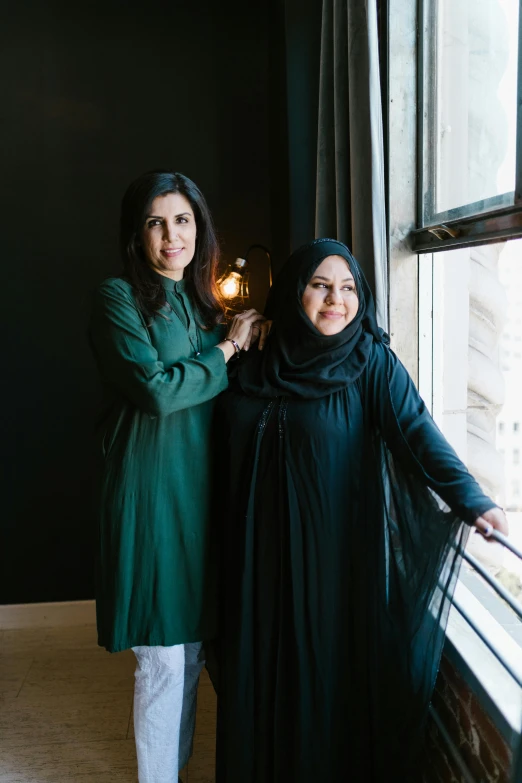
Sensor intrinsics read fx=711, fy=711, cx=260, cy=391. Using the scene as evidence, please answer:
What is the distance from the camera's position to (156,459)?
1778 millimetres

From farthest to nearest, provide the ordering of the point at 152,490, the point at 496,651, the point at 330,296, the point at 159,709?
the point at 159,709 → the point at 152,490 → the point at 330,296 → the point at 496,651

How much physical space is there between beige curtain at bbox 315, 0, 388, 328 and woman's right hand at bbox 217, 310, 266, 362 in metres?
0.33

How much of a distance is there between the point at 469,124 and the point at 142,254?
902 millimetres

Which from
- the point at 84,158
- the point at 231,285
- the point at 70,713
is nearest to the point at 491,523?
the point at 231,285

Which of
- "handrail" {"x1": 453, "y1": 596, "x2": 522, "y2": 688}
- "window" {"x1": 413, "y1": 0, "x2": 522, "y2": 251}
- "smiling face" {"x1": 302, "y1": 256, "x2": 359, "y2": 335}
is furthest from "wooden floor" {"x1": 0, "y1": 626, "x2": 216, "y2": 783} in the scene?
"window" {"x1": 413, "y1": 0, "x2": 522, "y2": 251}

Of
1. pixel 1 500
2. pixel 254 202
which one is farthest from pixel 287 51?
pixel 1 500

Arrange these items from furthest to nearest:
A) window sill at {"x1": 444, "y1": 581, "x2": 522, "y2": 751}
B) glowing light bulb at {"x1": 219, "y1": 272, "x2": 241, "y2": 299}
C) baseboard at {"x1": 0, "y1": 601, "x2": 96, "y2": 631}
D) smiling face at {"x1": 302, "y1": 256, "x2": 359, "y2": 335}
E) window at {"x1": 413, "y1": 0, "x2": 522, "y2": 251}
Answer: baseboard at {"x1": 0, "y1": 601, "x2": 96, "y2": 631}
glowing light bulb at {"x1": 219, "y1": 272, "x2": 241, "y2": 299}
smiling face at {"x1": 302, "y1": 256, "x2": 359, "y2": 335}
window at {"x1": 413, "y1": 0, "x2": 522, "y2": 251}
window sill at {"x1": 444, "y1": 581, "x2": 522, "y2": 751}

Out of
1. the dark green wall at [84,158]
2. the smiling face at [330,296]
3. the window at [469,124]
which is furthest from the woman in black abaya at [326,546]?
the dark green wall at [84,158]

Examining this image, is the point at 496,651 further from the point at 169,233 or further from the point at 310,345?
the point at 169,233

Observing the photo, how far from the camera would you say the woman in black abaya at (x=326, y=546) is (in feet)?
5.12

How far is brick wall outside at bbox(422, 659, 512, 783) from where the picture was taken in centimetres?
136

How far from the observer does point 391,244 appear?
200cm

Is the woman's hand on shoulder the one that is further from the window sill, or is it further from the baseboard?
the baseboard

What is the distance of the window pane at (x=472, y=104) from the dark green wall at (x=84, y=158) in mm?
915
